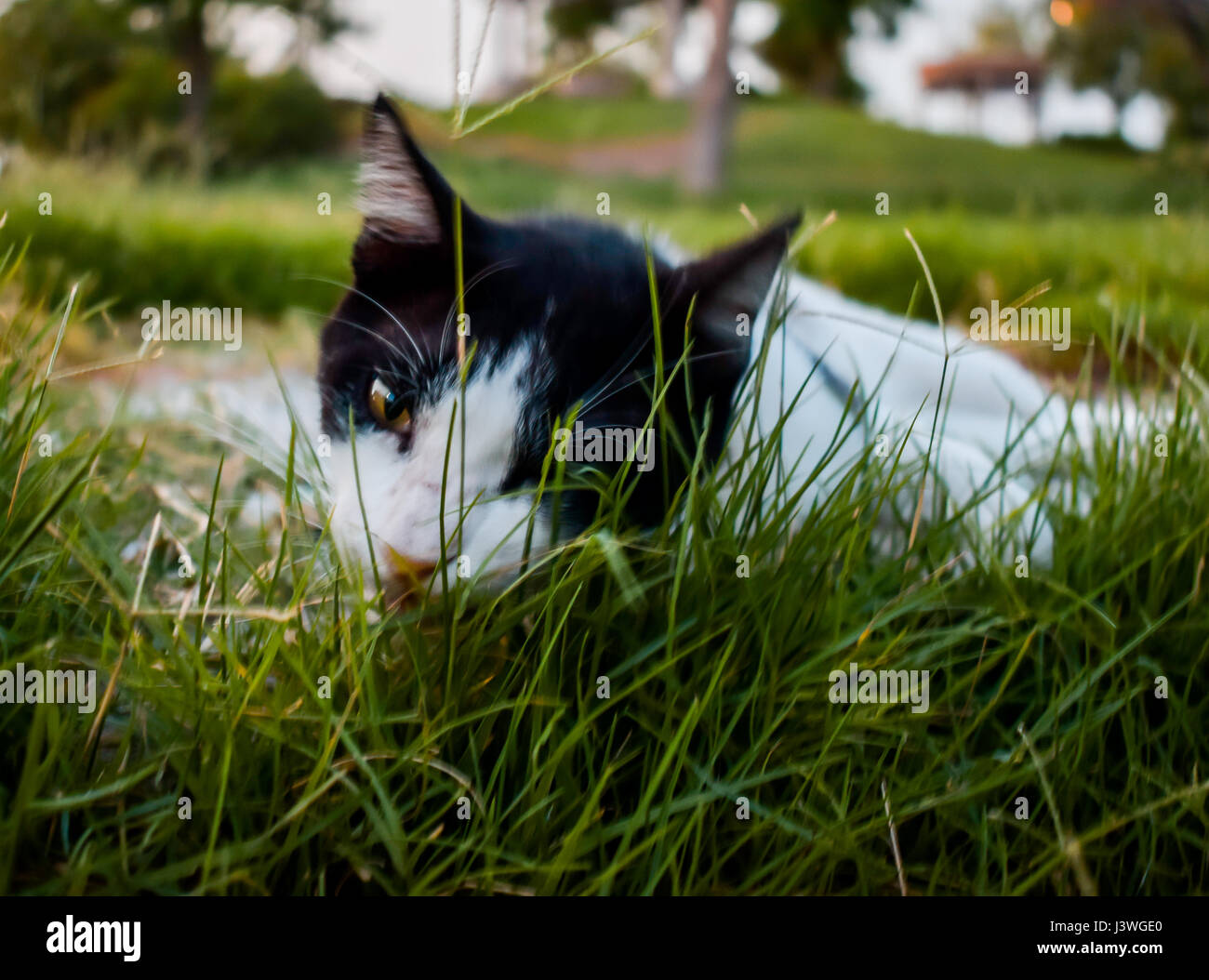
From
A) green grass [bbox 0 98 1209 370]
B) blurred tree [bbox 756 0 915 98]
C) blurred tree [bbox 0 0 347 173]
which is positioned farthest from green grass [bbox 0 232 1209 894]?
blurred tree [bbox 756 0 915 98]

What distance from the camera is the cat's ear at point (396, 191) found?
1.07m

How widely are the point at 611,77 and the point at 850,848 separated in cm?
1638

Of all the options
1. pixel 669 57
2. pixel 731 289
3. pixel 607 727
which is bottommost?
pixel 607 727

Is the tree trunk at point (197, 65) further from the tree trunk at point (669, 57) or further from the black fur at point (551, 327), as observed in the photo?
the black fur at point (551, 327)

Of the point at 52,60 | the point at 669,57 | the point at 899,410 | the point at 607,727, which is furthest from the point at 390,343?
the point at 669,57

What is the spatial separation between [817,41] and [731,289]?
1418 cm

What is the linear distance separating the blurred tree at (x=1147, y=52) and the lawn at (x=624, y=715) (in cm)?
450

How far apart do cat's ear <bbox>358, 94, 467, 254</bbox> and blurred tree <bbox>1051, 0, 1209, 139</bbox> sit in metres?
4.58

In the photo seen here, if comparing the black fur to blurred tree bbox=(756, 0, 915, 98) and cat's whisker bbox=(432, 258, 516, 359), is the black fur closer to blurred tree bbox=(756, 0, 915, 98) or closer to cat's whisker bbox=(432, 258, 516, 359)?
cat's whisker bbox=(432, 258, 516, 359)

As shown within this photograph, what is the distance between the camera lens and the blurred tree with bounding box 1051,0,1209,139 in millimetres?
4535

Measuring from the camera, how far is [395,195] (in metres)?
1.13

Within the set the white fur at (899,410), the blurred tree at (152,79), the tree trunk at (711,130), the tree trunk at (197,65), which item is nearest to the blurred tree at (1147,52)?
the tree trunk at (711,130)

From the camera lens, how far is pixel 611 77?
15.5 metres

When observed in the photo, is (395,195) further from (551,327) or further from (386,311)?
(551,327)
